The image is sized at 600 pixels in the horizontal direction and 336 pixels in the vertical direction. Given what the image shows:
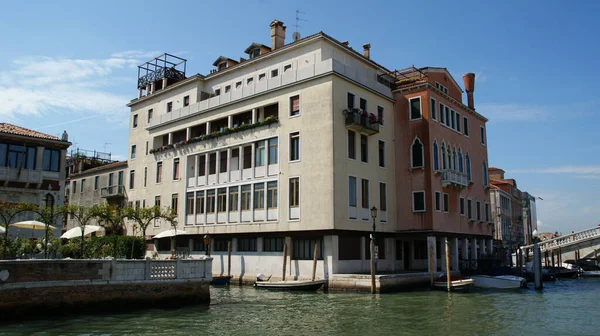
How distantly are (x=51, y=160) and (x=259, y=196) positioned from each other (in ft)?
43.5

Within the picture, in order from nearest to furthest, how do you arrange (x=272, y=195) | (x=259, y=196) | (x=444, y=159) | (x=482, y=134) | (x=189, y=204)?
(x=272, y=195) < (x=259, y=196) < (x=444, y=159) < (x=189, y=204) < (x=482, y=134)

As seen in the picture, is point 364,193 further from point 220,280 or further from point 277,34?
point 277,34

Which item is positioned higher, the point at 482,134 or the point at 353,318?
the point at 482,134

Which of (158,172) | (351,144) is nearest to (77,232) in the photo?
(158,172)

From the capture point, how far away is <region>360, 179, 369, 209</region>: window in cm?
2930

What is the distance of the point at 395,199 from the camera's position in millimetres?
31625

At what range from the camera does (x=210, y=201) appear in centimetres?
3397

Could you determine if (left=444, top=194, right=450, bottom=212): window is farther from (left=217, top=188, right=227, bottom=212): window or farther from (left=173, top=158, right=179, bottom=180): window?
(left=173, top=158, right=179, bottom=180): window

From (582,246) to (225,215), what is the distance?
30.0 metres

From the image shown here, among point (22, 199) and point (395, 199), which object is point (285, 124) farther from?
point (22, 199)

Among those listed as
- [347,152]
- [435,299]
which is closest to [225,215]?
[347,152]

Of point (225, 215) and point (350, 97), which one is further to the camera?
point (225, 215)

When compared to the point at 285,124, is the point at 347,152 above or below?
below

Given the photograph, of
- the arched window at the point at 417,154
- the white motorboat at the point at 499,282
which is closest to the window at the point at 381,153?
the arched window at the point at 417,154
